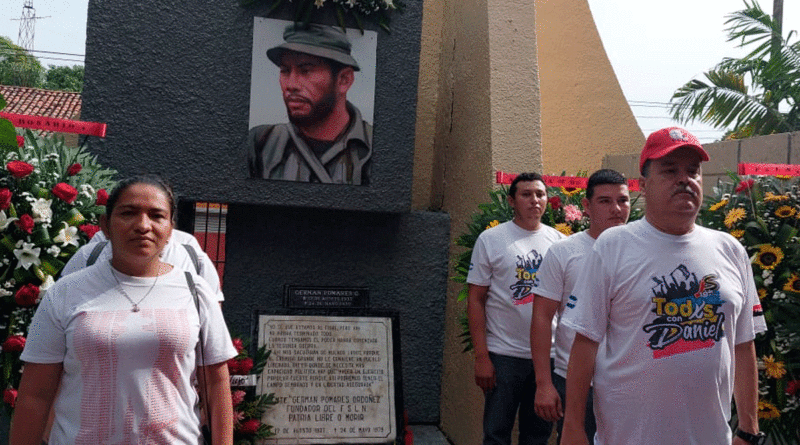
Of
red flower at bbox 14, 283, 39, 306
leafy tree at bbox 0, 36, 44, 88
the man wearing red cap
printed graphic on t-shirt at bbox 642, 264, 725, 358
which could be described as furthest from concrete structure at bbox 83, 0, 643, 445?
leafy tree at bbox 0, 36, 44, 88

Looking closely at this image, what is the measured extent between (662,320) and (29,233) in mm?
3168

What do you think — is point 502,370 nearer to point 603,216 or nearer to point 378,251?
point 603,216

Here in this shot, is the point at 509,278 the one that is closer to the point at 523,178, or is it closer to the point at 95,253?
the point at 523,178

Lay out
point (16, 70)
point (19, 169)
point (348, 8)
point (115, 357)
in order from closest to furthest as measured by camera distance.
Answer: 1. point (115, 357)
2. point (19, 169)
3. point (348, 8)
4. point (16, 70)

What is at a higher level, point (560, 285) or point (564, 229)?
point (564, 229)

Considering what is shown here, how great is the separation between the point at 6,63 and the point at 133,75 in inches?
1165

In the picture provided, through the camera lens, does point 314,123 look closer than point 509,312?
No

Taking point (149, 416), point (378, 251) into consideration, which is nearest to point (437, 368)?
point (378, 251)

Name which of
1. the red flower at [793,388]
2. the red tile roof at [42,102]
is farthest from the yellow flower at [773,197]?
the red tile roof at [42,102]

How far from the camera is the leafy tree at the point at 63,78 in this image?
41.3m

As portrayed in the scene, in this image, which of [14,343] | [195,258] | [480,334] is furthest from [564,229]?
[14,343]

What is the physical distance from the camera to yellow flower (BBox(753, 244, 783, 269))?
4.03m

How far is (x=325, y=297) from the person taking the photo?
559 centimetres

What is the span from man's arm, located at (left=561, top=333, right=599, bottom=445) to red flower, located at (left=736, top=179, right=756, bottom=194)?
2429mm
